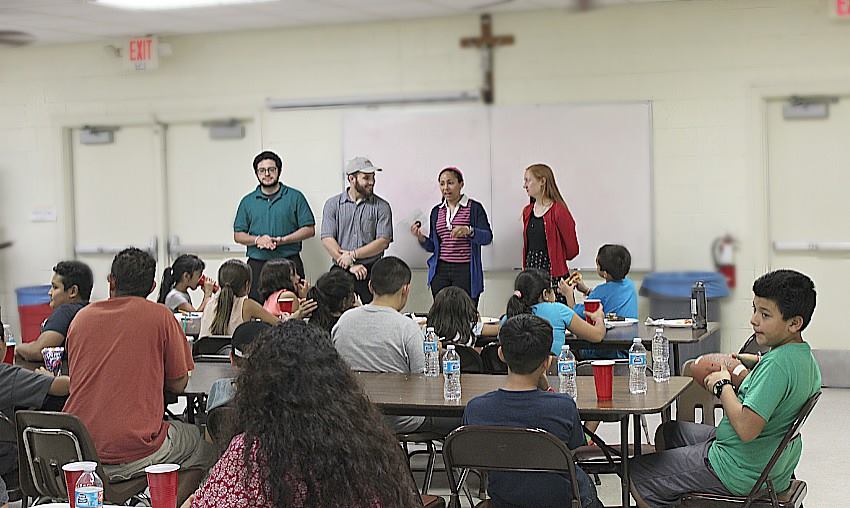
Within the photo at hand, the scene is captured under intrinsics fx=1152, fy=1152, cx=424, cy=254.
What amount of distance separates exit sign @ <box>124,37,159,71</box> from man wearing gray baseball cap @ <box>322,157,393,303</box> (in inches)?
82.4

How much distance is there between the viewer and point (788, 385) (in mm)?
3518

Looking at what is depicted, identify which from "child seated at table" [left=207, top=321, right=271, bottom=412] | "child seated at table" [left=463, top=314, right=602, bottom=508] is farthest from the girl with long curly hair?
"child seated at table" [left=463, top=314, right=602, bottom=508]

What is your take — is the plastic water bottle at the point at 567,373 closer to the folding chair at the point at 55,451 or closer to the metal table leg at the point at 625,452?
the metal table leg at the point at 625,452

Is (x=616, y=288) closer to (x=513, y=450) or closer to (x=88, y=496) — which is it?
(x=513, y=450)

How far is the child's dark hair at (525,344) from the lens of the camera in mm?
3639

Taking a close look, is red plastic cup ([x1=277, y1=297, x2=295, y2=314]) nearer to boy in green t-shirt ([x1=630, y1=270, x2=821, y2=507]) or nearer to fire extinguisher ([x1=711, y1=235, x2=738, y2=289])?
boy in green t-shirt ([x1=630, y1=270, x2=821, y2=507])

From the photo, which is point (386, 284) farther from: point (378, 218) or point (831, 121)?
point (831, 121)

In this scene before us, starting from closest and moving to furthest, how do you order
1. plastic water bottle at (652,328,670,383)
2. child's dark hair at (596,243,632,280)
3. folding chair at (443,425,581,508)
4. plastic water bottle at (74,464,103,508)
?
plastic water bottle at (74,464,103,508)
folding chair at (443,425,581,508)
plastic water bottle at (652,328,670,383)
child's dark hair at (596,243,632,280)

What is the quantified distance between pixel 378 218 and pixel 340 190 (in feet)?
2.66

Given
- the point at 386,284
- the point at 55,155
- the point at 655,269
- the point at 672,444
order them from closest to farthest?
the point at 672,444 → the point at 386,284 → the point at 655,269 → the point at 55,155

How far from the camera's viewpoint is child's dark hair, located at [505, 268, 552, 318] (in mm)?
5453

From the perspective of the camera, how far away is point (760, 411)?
348 cm

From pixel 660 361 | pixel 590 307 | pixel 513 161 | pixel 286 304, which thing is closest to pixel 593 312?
pixel 590 307

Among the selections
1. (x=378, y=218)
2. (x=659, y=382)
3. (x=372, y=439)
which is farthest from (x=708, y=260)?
(x=372, y=439)
